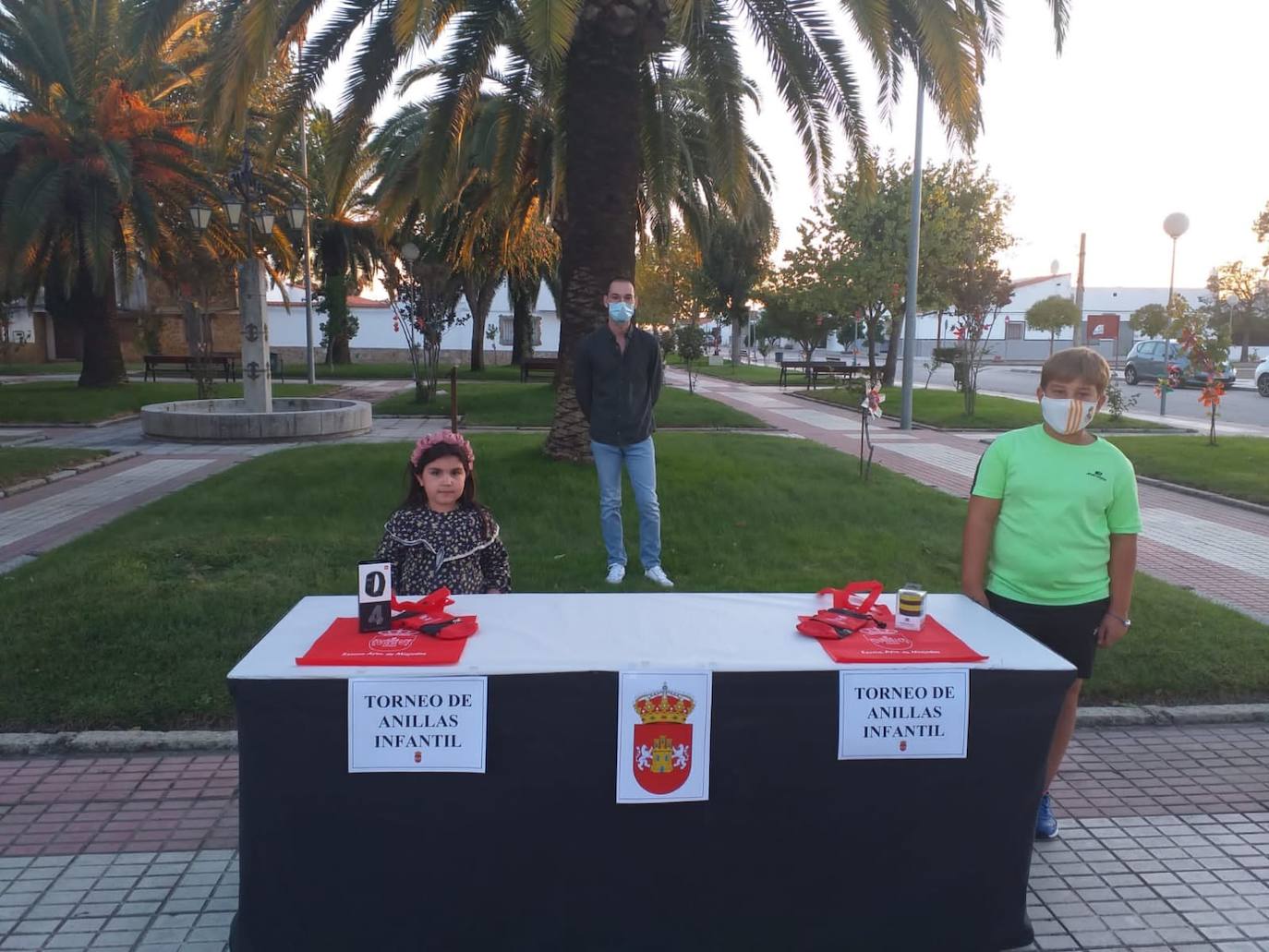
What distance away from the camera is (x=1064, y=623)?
346 centimetres

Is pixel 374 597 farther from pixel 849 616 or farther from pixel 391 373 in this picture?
pixel 391 373

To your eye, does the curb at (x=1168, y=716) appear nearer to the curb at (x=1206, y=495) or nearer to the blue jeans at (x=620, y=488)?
the blue jeans at (x=620, y=488)

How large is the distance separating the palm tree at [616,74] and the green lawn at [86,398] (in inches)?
436

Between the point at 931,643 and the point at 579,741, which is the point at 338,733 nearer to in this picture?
the point at 579,741

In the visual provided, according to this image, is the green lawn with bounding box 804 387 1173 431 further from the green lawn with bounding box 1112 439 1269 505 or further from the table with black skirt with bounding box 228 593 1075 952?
the table with black skirt with bounding box 228 593 1075 952

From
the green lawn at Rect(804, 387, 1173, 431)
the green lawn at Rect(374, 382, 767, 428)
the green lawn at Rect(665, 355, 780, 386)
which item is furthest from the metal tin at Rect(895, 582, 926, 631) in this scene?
the green lawn at Rect(665, 355, 780, 386)

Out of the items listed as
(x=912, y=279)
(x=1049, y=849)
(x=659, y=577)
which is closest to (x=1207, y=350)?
(x=912, y=279)

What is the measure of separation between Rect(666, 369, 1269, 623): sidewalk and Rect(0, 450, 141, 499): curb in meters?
10.2

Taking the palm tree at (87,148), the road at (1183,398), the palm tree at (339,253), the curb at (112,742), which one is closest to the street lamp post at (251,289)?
the palm tree at (87,148)

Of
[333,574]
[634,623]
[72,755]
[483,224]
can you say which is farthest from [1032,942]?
[483,224]

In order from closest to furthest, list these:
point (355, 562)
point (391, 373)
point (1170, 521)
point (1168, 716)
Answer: point (1168, 716)
point (355, 562)
point (1170, 521)
point (391, 373)

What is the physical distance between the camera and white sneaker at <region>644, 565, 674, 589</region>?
21.8 ft

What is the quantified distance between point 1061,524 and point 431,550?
7.40 feet

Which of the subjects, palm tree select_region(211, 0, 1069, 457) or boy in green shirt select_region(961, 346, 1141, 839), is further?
palm tree select_region(211, 0, 1069, 457)
